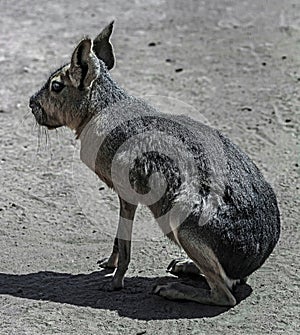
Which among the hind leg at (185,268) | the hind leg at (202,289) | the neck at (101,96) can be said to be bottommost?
the hind leg at (185,268)

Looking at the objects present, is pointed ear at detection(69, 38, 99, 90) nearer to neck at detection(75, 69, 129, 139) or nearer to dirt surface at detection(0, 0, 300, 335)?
neck at detection(75, 69, 129, 139)

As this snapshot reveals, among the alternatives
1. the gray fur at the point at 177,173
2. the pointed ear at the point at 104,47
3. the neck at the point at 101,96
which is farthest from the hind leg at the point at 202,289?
the pointed ear at the point at 104,47

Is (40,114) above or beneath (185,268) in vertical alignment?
above

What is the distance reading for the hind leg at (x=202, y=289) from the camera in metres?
5.29

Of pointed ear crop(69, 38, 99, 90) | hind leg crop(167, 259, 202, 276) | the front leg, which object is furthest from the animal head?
hind leg crop(167, 259, 202, 276)

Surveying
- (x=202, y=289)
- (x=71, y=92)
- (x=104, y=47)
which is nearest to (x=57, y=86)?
(x=71, y=92)

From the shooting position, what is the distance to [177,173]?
537 cm

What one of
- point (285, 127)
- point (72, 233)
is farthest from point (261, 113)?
point (72, 233)

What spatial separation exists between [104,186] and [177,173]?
1.95 metres

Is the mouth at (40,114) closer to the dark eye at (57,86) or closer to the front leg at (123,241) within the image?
the dark eye at (57,86)

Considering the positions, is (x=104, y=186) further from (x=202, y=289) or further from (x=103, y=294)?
(x=202, y=289)

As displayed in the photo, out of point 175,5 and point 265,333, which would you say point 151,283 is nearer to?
point 265,333

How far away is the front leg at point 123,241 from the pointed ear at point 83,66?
786 millimetres

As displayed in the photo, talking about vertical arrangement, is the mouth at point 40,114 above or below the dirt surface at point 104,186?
above
